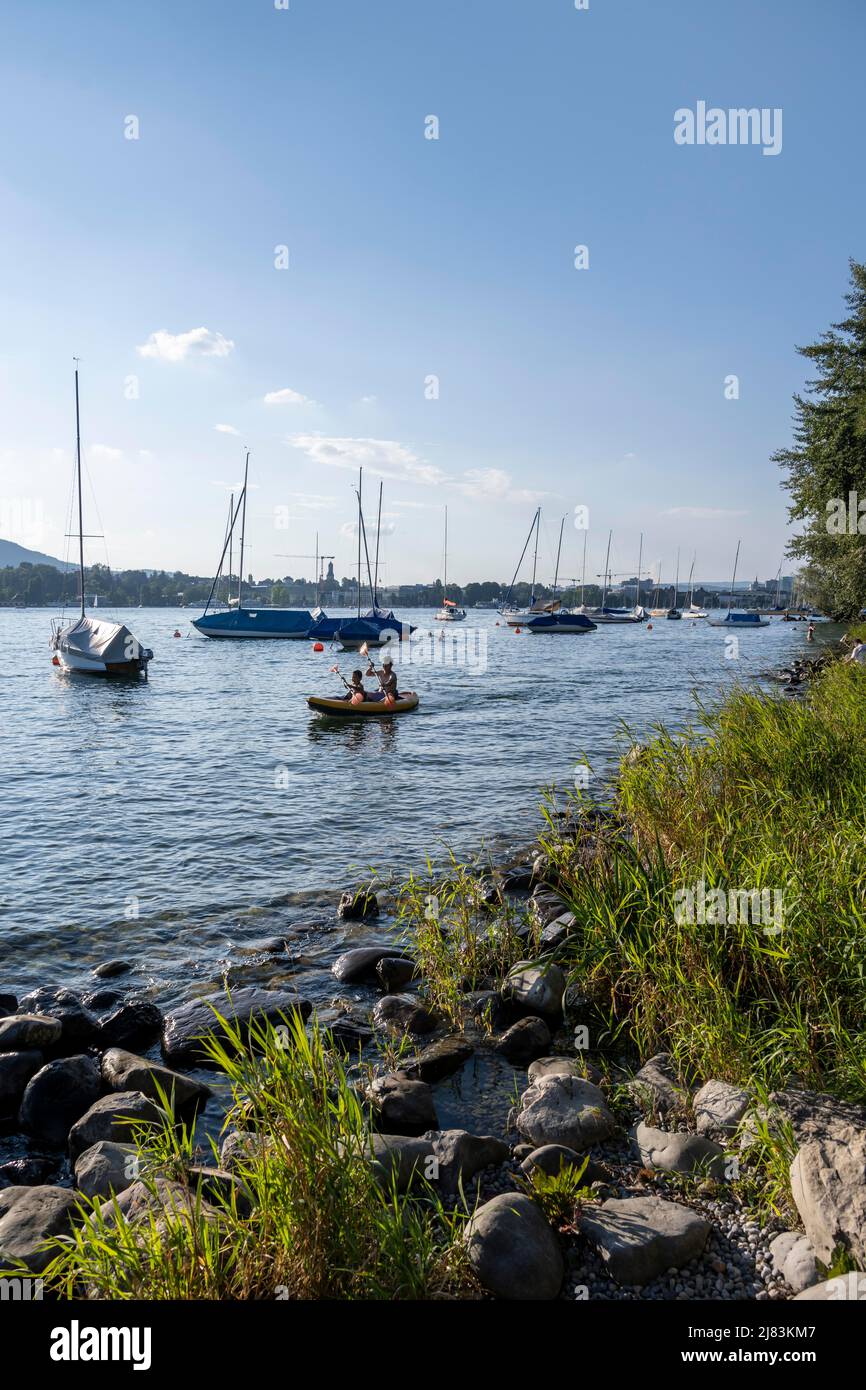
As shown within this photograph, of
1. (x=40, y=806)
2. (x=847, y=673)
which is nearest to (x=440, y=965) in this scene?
(x=40, y=806)

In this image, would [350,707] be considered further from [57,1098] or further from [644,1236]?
[644,1236]

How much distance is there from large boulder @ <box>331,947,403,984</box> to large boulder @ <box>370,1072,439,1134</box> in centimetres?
241

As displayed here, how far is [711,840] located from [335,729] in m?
17.6

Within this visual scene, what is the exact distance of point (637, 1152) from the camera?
4.78 meters

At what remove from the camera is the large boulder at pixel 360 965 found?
7.88 meters

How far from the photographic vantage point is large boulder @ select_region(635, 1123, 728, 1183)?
14.4ft

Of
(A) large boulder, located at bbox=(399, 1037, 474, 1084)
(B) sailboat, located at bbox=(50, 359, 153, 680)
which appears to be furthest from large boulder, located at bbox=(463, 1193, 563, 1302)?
(B) sailboat, located at bbox=(50, 359, 153, 680)

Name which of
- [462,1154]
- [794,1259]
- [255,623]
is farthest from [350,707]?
[255,623]

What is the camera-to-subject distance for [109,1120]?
5.26 meters

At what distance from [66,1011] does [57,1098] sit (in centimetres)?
125

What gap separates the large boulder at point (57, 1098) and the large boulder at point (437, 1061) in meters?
2.26

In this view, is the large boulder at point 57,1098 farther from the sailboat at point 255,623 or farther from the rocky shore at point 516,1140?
the sailboat at point 255,623
